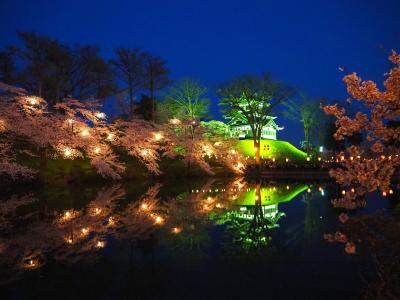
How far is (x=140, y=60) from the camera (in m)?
37.4


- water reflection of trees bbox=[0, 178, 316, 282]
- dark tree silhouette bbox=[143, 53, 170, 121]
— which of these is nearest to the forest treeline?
dark tree silhouette bbox=[143, 53, 170, 121]

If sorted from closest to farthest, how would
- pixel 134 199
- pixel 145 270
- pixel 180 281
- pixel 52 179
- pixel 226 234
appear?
pixel 180 281
pixel 145 270
pixel 226 234
pixel 134 199
pixel 52 179

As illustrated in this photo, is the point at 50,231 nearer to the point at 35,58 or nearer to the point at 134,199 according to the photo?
the point at 134,199

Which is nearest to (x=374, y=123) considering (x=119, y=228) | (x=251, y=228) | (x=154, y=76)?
(x=251, y=228)

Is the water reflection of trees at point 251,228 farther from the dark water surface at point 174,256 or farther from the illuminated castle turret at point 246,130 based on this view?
the illuminated castle turret at point 246,130

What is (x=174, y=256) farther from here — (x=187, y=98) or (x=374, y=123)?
(x=187, y=98)

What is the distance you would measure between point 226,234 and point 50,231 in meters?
5.04

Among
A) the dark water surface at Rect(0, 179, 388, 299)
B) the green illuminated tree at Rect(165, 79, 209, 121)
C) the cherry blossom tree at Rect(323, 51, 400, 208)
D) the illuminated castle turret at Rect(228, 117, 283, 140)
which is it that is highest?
the green illuminated tree at Rect(165, 79, 209, 121)

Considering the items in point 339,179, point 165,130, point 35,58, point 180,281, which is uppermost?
point 35,58

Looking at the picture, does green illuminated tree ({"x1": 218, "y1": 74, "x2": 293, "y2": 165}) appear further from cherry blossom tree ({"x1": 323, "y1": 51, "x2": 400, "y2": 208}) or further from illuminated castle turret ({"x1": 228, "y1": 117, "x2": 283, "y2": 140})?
cherry blossom tree ({"x1": 323, "y1": 51, "x2": 400, "y2": 208})

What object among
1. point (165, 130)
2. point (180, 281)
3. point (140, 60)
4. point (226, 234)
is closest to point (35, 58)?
point (140, 60)

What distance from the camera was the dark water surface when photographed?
5.38 metres

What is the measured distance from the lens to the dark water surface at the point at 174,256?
538 cm

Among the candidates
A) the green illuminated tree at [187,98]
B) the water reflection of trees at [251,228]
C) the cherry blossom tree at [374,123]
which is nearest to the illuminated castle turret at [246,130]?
the green illuminated tree at [187,98]
